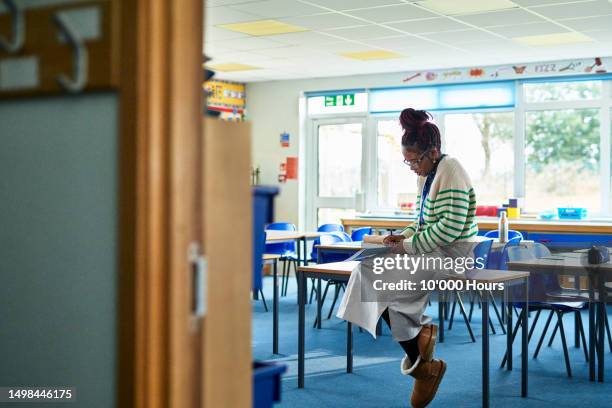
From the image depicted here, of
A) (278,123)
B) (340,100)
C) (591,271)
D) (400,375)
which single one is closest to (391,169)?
(340,100)

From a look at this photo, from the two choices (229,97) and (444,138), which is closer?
(444,138)

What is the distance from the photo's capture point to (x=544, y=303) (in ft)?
15.7

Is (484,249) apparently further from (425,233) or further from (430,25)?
(430,25)

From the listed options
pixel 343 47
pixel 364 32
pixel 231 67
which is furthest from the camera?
pixel 231 67

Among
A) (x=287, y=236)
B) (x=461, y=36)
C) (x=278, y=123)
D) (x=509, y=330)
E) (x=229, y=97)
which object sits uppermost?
(x=461, y=36)

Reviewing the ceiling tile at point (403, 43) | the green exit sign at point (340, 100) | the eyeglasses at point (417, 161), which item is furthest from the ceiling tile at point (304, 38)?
the eyeglasses at point (417, 161)

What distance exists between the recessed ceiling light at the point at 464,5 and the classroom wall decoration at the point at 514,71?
2621mm

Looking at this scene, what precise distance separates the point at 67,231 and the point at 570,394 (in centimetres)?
364

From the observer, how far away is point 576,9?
6348mm

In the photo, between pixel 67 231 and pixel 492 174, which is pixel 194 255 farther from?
pixel 492 174

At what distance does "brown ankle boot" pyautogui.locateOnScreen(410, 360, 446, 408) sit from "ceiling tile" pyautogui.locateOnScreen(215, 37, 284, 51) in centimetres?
461

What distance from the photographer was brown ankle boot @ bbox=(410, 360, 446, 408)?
13.0 feet

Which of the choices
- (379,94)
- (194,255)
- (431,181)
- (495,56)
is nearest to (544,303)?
(431,181)

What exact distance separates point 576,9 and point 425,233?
3348 mm
